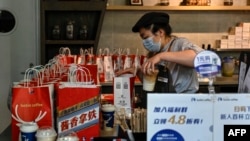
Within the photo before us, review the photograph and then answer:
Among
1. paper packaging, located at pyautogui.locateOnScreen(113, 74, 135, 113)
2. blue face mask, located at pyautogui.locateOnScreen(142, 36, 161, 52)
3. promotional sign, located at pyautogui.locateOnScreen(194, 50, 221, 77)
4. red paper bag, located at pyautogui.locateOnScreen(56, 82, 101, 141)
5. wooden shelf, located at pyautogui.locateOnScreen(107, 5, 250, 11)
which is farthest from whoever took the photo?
wooden shelf, located at pyautogui.locateOnScreen(107, 5, 250, 11)

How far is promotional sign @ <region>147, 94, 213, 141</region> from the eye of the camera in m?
1.16

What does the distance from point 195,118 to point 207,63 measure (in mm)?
182

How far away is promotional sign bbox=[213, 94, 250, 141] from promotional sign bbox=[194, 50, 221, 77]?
9 cm

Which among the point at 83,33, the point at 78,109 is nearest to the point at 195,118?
the point at 78,109

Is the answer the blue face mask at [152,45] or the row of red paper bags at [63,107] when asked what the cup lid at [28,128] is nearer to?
the row of red paper bags at [63,107]

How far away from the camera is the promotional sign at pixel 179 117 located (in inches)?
45.5

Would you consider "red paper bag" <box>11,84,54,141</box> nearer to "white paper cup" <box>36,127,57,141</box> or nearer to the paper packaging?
"white paper cup" <box>36,127,57,141</box>

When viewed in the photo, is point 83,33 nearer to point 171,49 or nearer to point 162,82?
point 171,49

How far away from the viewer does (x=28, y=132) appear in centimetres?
148

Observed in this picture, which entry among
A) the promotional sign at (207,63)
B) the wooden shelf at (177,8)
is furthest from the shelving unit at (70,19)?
the promotional sign at (207,63)

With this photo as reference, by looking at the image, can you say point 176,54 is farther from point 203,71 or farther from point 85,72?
point 203,71

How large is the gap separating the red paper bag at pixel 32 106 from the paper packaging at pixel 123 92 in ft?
1.83

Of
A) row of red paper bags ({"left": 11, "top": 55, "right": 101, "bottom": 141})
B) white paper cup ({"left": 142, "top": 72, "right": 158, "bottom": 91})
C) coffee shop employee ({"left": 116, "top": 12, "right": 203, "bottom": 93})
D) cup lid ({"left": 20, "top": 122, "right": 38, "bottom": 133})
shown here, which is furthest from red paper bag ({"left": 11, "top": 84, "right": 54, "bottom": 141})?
coffee shop employee ({"left": 116, "top": 12, "right": 203, "bottom": 93})

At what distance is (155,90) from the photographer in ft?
6.36
